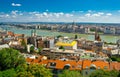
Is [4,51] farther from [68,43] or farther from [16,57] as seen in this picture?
[68,43]

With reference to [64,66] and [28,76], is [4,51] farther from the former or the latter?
[28,76]

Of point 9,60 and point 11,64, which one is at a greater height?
point 9,60

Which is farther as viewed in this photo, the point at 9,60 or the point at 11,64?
the point at 11,64

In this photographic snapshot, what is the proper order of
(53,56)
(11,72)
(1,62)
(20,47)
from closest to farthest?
(11,72), (1,62), (53,56), (20,47)

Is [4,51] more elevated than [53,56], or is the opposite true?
[4,51]

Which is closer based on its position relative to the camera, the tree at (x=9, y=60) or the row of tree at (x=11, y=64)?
the row of tree at (x=11, y=64)

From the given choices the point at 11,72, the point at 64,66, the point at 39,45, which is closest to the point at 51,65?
the point at 64,66

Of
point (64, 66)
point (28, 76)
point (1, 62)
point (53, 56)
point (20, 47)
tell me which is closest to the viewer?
point (28, 76)

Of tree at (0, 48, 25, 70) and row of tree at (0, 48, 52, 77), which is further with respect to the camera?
tree at (0, 48, 25, 70)

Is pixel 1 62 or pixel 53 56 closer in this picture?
pixel 1 62

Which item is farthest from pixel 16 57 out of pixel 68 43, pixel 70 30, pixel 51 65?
pixel 70 30
